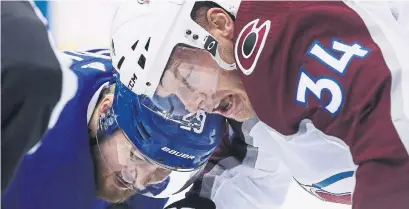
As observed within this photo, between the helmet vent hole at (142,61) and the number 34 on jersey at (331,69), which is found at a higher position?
the number 34 on jersey at (331,69)

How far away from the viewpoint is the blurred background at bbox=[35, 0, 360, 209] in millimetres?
785

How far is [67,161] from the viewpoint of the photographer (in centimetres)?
77

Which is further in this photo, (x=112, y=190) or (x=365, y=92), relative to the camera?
(x=112, y=190)

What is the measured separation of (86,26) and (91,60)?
0.16 feet

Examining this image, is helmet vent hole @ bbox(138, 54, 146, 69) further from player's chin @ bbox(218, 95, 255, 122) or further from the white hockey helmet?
player's chin @ bbox(218, 95, 255, 122)

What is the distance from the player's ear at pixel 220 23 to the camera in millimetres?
680

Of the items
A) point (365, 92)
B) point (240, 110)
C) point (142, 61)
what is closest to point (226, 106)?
point (240, 110)

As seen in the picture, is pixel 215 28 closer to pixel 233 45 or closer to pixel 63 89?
pixel 233 45

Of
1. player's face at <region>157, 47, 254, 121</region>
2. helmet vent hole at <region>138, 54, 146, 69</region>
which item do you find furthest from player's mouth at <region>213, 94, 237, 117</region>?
helmet vent hole at <region>138, 54, 146, 69</region>

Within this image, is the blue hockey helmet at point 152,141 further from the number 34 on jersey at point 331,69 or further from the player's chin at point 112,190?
the number 34 on jersey at point 331,69

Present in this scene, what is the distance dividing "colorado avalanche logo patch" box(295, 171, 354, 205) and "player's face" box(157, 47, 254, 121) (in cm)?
12

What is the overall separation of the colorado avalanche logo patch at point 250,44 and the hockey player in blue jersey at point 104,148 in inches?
4.9

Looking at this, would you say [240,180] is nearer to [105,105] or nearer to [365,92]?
[105,105]

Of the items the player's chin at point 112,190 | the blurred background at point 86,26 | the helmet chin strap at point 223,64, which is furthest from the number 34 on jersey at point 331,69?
the player's chin at point 112,190
